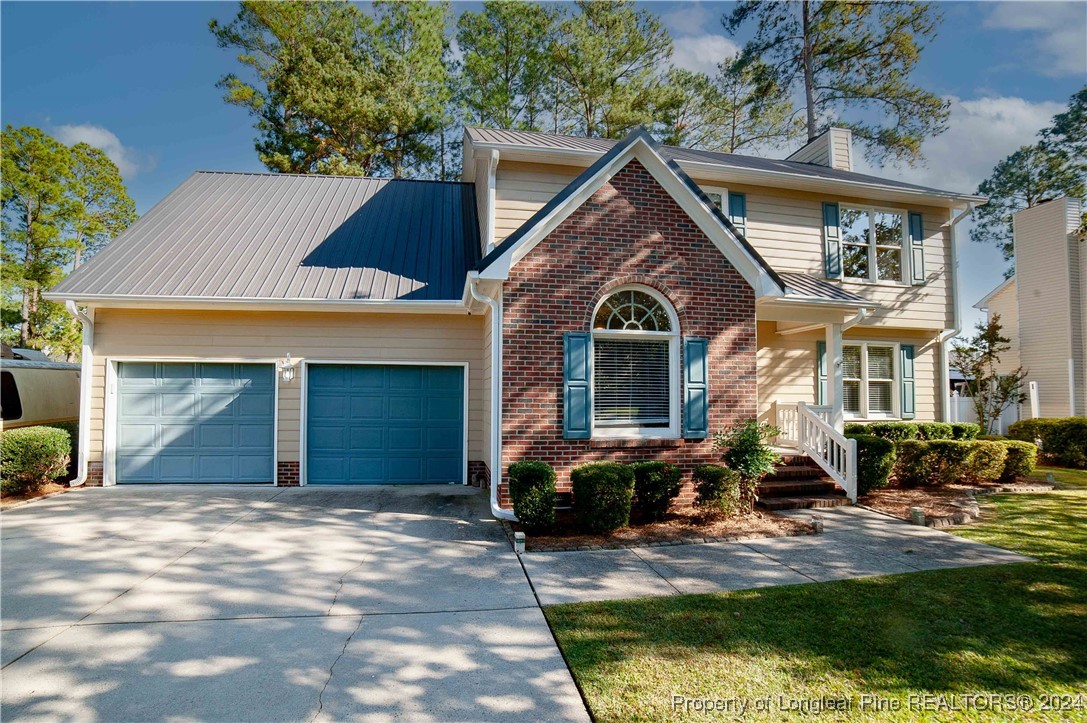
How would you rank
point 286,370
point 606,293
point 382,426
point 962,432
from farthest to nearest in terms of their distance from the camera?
point 962,432
point 382,426
point 286,370
point 606,293

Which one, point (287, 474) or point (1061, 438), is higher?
point (1061, 438)

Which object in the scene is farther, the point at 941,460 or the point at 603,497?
the point at 941,460

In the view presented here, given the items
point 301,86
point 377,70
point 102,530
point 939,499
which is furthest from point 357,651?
point 377,70

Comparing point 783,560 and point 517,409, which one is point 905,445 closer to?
point 783,560

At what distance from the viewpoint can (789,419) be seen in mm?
10156

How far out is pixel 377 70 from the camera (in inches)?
817

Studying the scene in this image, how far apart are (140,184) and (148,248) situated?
67.2ft

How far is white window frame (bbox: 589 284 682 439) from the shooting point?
7422 millimetres

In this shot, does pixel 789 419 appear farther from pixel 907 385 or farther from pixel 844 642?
pixel 844 642

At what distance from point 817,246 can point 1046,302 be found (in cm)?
1235

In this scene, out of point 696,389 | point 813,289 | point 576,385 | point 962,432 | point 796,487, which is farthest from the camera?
point 962,432

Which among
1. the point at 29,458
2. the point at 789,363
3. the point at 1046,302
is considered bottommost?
the point at 29,458

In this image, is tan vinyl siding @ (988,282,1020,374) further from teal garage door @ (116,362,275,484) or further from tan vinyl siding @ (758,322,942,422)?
teal garage door @ (116,362,275,484)

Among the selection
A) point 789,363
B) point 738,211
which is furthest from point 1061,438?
point 738,211
